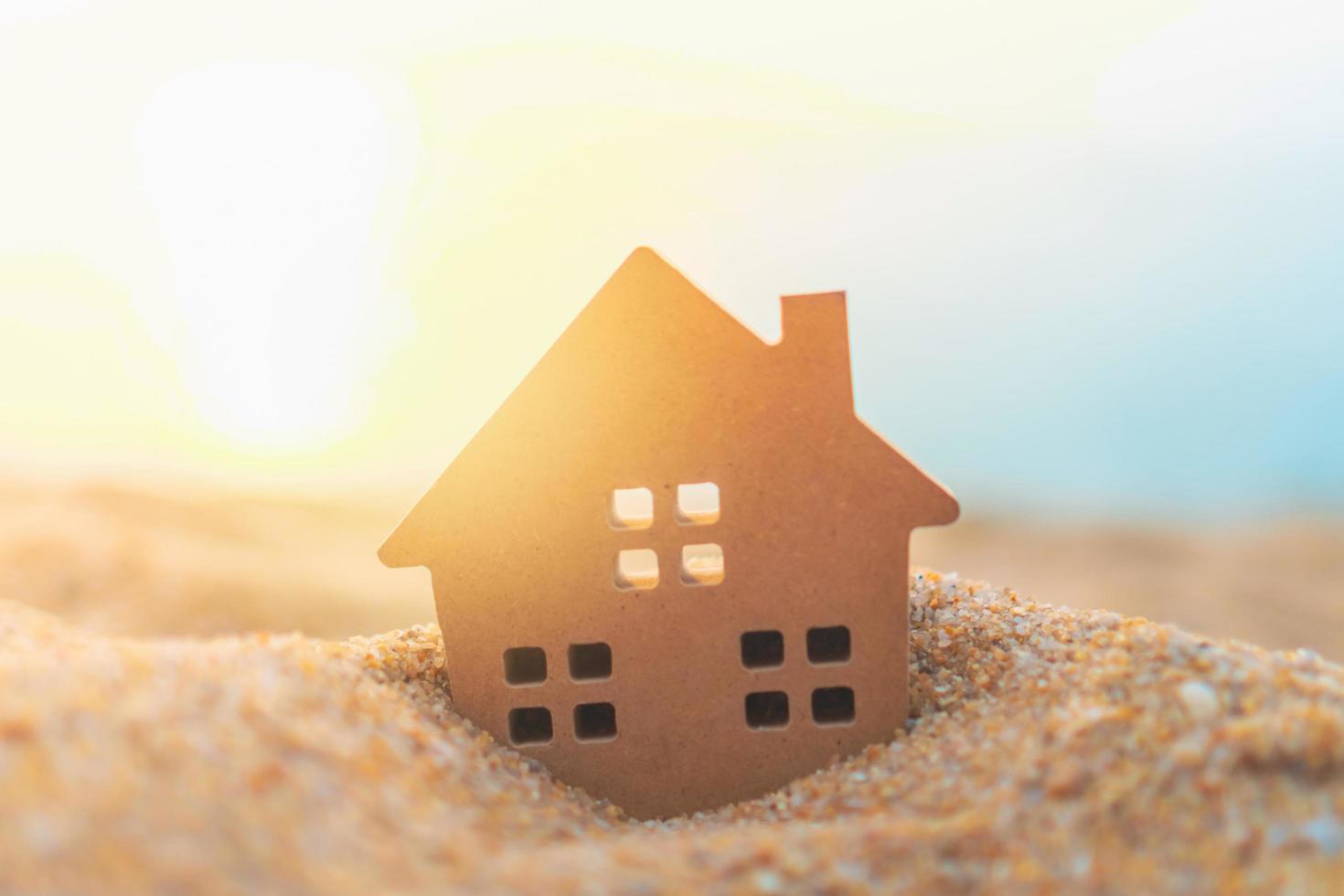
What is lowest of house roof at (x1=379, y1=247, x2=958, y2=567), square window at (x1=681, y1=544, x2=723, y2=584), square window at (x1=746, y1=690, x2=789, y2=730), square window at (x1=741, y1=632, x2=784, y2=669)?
square window at (x1=746, y1=690, x2=789, y2=730)

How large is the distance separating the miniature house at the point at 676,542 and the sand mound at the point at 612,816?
323mm

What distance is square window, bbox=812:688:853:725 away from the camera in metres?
5.69

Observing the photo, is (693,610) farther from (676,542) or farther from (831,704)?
(831,704)

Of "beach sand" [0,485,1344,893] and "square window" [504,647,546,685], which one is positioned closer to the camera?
"beach sand" [0,485,1344,893]

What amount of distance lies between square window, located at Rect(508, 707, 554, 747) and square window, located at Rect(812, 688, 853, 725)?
4.87 ft

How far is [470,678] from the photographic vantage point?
564cm

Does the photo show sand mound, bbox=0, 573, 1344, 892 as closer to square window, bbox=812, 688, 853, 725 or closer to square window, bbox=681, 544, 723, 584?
square window, bbox=812, 688, 853, 725

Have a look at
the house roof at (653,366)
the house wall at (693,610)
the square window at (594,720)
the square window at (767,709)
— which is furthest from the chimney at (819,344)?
the square window at (594,720)

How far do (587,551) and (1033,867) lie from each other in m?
2.65

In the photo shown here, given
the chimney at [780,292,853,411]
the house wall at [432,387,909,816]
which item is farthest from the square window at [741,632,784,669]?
the chimney at [780,292,853,411]

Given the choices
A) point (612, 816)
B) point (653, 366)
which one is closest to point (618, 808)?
point (612, 816)

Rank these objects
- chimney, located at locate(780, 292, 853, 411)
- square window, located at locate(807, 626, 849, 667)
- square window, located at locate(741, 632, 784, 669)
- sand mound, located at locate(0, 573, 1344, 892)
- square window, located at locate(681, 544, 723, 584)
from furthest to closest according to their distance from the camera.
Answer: square window, located at locate(741, 632, 784, 669) → square window, located at locate(807, 626, 849, 667) → square window, located at locate(681, 544, 723, 584) → chimney, located at locate(780, 292, 853, 411) → sand mound, located at locate(0, 573, 1344, 892)

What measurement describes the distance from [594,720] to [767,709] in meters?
1.00

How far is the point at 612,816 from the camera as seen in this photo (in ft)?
17.7
